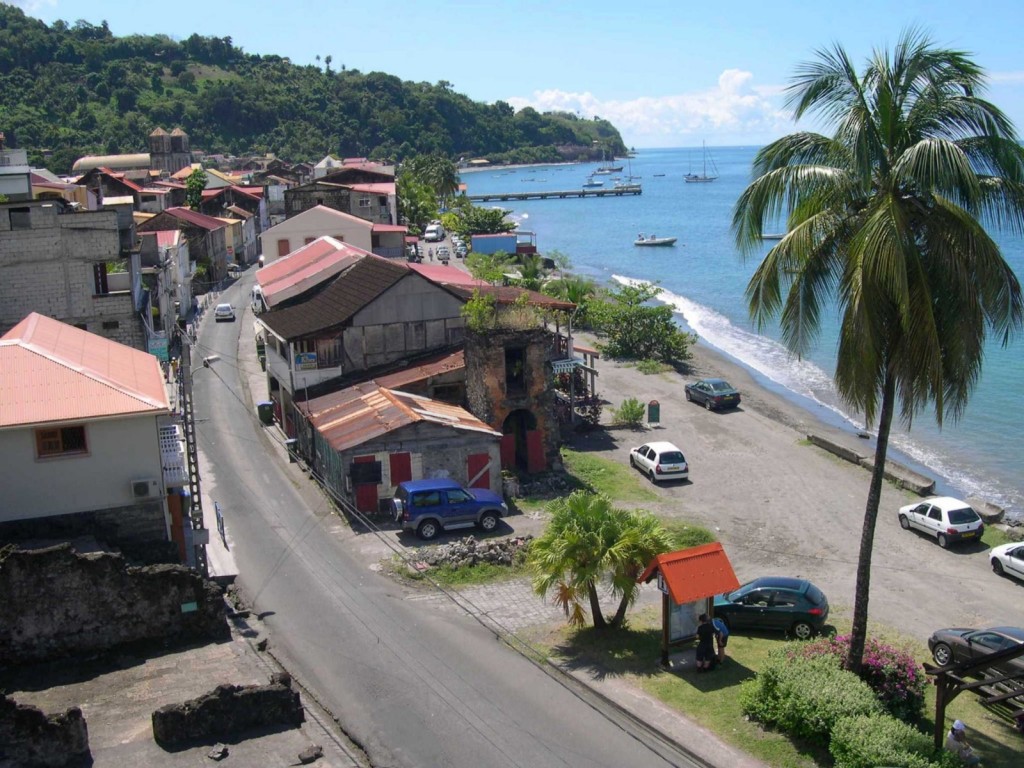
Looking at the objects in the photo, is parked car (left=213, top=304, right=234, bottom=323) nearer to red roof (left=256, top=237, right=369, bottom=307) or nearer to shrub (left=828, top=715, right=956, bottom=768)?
red roof (left=256, top=237, right=369, bottom=307)

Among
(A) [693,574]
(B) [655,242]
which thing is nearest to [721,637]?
(A) [693,574]

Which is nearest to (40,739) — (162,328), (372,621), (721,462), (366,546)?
(372,621)

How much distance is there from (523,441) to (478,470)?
4.15 meters

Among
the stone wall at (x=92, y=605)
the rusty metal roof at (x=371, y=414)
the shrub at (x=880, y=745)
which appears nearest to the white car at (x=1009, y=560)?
the shrub at (x=880, y=745)

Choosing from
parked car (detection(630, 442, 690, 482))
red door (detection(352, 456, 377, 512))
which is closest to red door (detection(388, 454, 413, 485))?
red door (detection(352, 456, 377, 512))

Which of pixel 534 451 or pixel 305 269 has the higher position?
pixel 305 269

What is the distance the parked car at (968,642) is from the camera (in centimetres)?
2072

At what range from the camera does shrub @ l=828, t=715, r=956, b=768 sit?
16.2 meters

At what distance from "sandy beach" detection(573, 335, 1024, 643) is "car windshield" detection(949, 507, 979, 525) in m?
0.84

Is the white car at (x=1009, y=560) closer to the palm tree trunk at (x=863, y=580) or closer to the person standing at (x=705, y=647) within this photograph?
the palm tree trunk at (x=863, y=580)

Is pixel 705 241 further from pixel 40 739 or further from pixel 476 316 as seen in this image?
pixel 40 739

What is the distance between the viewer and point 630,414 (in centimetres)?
4450

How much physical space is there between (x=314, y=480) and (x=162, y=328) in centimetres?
1991

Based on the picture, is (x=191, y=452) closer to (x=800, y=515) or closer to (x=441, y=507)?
(x=441, y=507)
